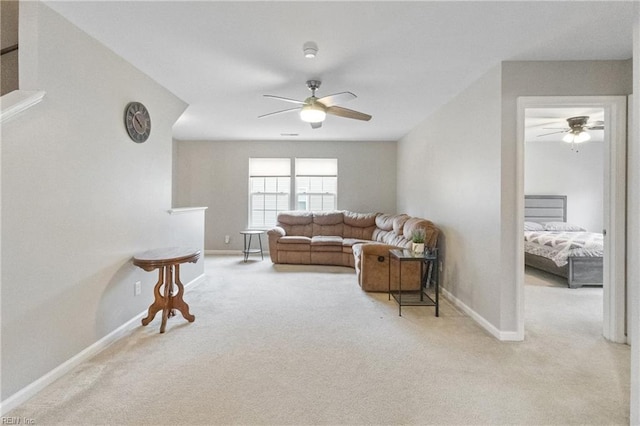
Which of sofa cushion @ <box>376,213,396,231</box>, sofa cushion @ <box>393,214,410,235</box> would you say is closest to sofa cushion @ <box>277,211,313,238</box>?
sofa cushion @ <box>376,213,396,231</box>

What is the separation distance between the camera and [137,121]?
9.14 ft

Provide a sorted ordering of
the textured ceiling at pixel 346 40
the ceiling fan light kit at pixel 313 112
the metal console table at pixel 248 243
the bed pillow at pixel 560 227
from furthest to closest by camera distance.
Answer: the metal console table at pixel 248 243 → the bed pillow at pixel 560 227 → the ceiling fan light kit at pixel 313 112 → the textured ceiling at pixel 346 40

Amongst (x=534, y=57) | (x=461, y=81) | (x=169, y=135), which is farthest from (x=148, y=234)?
(x=534, y=57)

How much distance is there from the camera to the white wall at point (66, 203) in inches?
67.6

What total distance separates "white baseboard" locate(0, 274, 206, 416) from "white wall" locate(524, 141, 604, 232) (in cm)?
768

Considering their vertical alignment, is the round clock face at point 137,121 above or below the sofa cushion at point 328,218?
above

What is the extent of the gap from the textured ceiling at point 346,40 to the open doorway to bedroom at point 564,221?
3.41 ft

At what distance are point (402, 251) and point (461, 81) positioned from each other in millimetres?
2020

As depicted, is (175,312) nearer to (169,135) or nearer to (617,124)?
(169,135)

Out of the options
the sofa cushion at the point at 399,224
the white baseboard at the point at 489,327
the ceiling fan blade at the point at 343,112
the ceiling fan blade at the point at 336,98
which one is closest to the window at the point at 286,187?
the sofa cushion at the point at 399,224

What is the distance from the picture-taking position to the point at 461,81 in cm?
301

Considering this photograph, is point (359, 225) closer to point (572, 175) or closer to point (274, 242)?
point (274, 242)

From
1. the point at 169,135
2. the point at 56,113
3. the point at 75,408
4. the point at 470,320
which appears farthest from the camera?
the point at 169,135

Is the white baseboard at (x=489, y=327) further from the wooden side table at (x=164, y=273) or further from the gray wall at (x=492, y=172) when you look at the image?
the wooden side table at (x=164, y=273)
